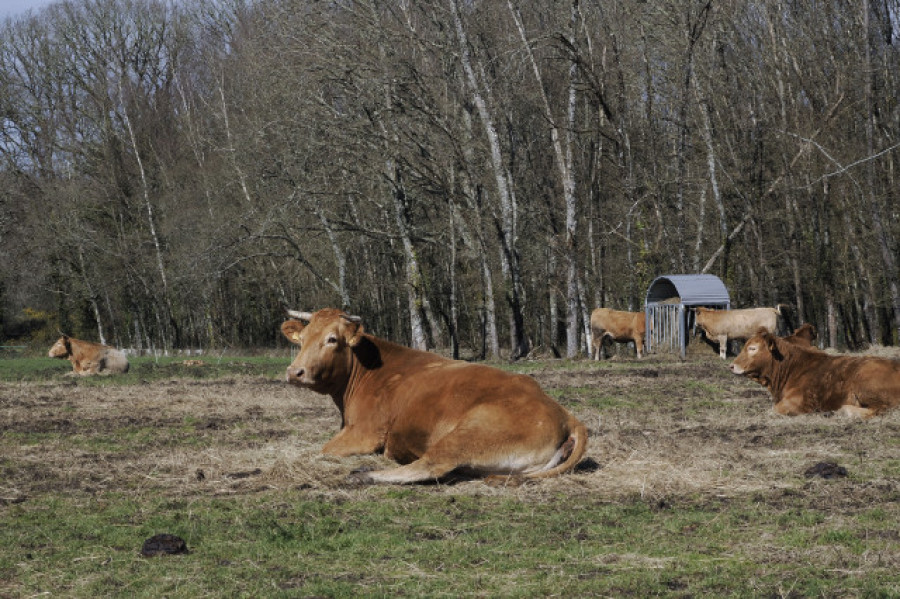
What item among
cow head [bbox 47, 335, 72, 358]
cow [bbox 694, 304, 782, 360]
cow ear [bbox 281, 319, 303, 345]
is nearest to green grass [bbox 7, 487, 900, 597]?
cow ear [bbox 281, 319, 303, 345]

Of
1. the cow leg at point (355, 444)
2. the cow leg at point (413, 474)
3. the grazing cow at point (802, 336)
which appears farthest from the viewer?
the grazing cow at point (802, 336)

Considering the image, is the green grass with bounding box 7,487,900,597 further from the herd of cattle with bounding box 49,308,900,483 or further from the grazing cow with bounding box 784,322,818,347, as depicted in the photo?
the grazing cow with bounding box 784,322,818,347

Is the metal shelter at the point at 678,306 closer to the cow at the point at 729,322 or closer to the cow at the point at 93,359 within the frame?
the cow at the point at 729,322

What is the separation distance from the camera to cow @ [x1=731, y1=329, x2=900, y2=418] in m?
10.9

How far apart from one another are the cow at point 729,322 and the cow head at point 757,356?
15176 millimetres

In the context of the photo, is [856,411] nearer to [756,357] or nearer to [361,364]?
[756,357]

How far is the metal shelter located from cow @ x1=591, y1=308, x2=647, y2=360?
294 millimetres

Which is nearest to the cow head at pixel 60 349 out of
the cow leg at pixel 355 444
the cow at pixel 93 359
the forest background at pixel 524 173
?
the cow at pixel 93 359

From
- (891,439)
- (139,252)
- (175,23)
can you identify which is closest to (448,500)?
(891,439)

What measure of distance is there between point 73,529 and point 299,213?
27919mm

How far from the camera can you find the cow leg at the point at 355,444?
8.62 meters

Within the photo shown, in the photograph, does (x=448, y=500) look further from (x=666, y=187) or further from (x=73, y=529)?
(x=666, y=187)

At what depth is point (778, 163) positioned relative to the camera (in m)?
A: 33.0

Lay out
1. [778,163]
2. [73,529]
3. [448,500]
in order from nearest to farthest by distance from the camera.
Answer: [73,529], [448,500], [778,163]
